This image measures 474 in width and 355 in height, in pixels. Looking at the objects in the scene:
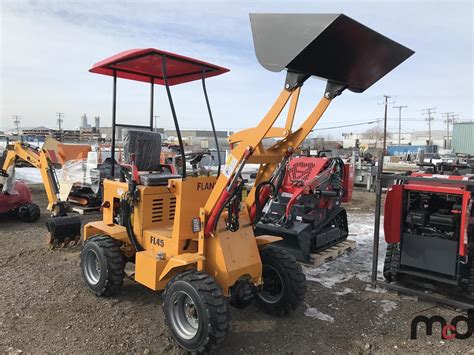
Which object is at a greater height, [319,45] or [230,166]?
[319,45]

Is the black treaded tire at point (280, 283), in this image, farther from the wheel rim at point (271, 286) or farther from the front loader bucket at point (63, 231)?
the front loader bucket at point (63, 231)

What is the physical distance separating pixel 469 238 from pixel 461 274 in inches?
17.6

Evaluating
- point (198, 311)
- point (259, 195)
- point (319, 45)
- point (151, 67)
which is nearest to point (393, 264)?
point (259, 195)

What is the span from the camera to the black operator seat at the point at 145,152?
467 cm

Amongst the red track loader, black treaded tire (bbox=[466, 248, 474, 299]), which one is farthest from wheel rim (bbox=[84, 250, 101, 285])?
black treaded tire (bbox=[466, 248, 474, 299])

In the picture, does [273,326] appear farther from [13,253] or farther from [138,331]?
[13,253]

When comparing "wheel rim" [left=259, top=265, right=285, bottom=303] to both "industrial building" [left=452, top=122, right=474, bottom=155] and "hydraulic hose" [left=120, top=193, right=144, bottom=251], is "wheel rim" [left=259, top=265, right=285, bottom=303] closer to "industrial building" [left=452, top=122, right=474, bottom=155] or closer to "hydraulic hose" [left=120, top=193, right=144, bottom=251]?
"hydraulic hose" [left=120, top=193, right=144, bottom=251]

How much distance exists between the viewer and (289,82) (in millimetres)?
3389

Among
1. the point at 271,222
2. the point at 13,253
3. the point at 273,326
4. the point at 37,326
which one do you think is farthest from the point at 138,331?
the point at 13,253

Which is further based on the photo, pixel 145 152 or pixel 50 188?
pixel 50 188

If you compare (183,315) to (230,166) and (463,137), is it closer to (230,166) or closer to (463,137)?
(230,166)

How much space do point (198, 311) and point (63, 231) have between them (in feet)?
13.5

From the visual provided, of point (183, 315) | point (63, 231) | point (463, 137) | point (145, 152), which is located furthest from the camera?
point (463, 137)

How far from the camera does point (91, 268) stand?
472cm
